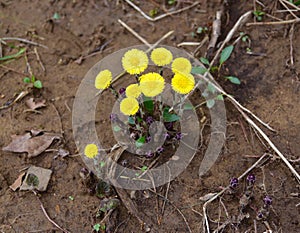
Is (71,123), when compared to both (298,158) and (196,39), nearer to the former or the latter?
(196,39)

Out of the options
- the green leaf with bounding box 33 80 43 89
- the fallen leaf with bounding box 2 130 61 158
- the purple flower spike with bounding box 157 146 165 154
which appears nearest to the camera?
the purple flower spike with bounding box 157 146 165 154

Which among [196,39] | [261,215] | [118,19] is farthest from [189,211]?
[118,19]

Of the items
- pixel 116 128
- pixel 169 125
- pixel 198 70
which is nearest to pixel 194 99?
pixel 198 70

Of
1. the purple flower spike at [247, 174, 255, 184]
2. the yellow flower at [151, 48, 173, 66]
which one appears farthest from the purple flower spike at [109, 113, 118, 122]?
the purple flower spike at [247, 174, 255, 184]

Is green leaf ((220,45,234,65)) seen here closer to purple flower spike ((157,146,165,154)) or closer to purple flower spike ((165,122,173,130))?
purple flower spike ((165,122,173,130))

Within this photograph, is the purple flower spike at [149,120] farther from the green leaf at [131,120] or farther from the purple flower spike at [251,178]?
the purple flower spike at [251,178]

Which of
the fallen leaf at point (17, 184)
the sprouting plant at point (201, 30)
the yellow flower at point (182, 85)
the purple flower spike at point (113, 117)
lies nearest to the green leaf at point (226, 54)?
the sprouting plant at point (201, 30)
